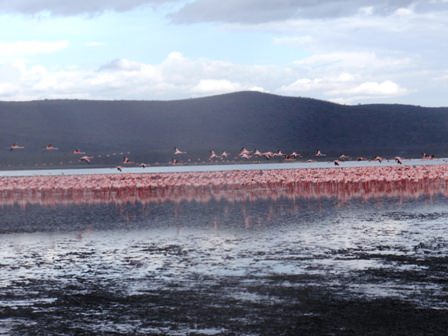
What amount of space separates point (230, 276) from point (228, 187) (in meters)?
34.5

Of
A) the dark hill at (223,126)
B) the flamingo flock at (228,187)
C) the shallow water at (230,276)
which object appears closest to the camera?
the shallow water at (230,276)

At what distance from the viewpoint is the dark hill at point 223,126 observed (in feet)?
504

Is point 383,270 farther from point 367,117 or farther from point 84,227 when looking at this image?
point 367,117

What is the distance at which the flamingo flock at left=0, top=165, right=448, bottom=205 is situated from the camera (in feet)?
138

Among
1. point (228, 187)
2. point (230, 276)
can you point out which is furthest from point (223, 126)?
point (230, 276)

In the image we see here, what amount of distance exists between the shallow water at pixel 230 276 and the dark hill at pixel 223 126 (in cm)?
11683

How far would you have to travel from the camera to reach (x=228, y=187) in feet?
167

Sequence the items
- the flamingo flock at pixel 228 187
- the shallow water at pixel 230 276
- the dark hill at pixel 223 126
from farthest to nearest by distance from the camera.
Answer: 1. the dark hill at pixel 223 126
2. the flamingo flock at pixel 228 187
3. the shallow water at pixel 230 276

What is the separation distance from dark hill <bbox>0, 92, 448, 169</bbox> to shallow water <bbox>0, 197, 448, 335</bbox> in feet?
383

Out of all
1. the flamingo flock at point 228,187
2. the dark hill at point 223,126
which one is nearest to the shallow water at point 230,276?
the flamingo flock at point 228,187

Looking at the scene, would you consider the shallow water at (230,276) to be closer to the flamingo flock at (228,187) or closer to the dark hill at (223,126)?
the flamingo flock at (228,187)

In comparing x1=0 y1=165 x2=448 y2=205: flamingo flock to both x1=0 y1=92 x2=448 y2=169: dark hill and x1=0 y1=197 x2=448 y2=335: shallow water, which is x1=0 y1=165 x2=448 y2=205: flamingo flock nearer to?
x1=0 y1=197 x2=448 y2=335: shallow water

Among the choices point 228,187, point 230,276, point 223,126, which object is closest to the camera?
point 230,276

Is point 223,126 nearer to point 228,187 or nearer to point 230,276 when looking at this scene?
point 228,187
